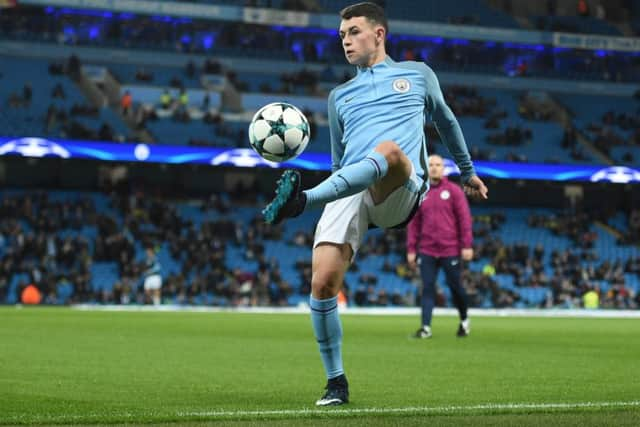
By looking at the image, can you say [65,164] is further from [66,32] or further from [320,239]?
[320,239]

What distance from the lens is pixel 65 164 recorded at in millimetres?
43750

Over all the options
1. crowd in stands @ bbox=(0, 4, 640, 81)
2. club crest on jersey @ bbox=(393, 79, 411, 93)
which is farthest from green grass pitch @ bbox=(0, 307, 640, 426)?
crowd in stands @ bbox=(0, 4, 640, 81)

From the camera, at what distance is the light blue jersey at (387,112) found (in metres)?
6.86

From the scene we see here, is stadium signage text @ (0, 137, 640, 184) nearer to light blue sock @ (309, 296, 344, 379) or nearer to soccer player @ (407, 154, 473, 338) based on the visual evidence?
soccer player @ (407, 154, 473, 338)

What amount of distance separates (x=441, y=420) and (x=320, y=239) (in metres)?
1.52

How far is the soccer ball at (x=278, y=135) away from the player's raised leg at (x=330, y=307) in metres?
0.79

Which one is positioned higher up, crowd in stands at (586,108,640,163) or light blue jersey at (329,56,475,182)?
crowd in stands at (586,108,640,163)

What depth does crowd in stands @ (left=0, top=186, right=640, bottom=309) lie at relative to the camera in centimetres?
3650

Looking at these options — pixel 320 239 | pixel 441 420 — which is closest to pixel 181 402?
pixel 320 239

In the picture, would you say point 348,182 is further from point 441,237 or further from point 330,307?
point 441,237

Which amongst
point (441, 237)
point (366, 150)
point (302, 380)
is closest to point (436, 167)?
point (441, 237)

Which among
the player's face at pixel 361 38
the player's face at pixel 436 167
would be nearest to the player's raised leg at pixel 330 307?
the player's face at pixel 361 38

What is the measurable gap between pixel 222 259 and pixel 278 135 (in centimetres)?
3190

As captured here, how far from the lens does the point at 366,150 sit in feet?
22.3
